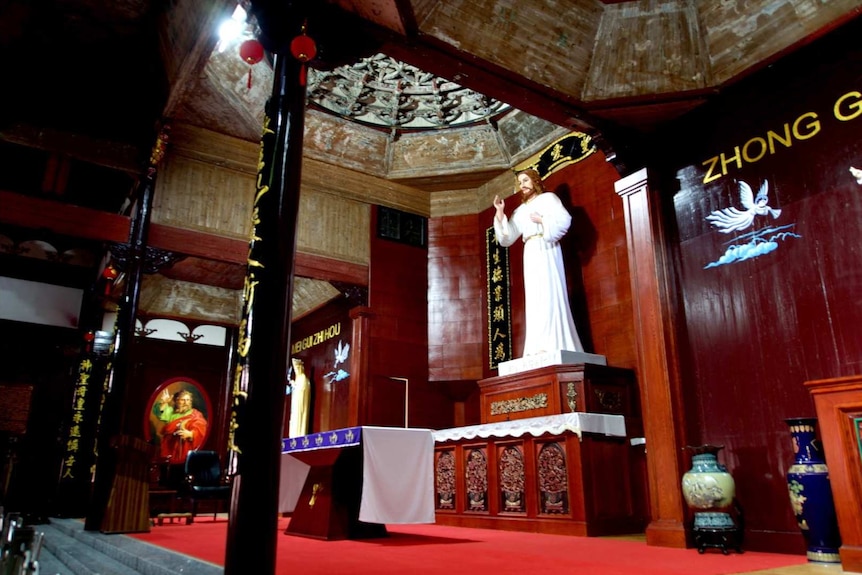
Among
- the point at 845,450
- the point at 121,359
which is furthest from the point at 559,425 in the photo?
the point at 121,359

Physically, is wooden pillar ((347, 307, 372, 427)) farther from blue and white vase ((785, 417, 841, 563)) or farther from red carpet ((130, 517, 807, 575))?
blue and white vase ((785, 417, 841, 563))

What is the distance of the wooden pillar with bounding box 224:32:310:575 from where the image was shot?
277 cm

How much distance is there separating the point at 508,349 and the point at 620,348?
191cm

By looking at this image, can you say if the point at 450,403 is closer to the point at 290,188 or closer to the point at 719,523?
the point at 719,523

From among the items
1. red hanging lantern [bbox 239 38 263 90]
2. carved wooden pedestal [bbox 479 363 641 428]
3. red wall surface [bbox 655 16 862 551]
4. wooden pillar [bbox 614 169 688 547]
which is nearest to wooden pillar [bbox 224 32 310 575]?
red hanging lantern [bbox 239 38 263 90]

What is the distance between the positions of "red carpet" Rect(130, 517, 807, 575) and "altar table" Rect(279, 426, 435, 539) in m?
0.19

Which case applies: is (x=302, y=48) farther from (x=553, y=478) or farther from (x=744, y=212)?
(x=553, y=478)

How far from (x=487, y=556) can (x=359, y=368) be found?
5.44 metres

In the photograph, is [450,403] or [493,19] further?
[450,403]

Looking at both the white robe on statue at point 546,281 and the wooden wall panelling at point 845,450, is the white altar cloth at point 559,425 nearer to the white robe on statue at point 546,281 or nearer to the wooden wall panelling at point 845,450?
the white robe on statue at point 546,281

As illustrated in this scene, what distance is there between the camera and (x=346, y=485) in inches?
195

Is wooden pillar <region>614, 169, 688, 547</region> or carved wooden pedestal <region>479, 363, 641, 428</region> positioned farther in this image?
carved wooden pedestal <region>479, 363, 641, 428</region>

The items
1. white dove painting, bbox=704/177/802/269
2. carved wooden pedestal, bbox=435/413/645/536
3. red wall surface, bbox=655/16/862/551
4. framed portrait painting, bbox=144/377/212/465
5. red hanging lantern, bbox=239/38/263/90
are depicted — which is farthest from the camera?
framed portrait painting, bbox=144/377/212/465

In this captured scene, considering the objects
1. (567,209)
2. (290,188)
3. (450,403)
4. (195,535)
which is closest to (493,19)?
(290,188)
